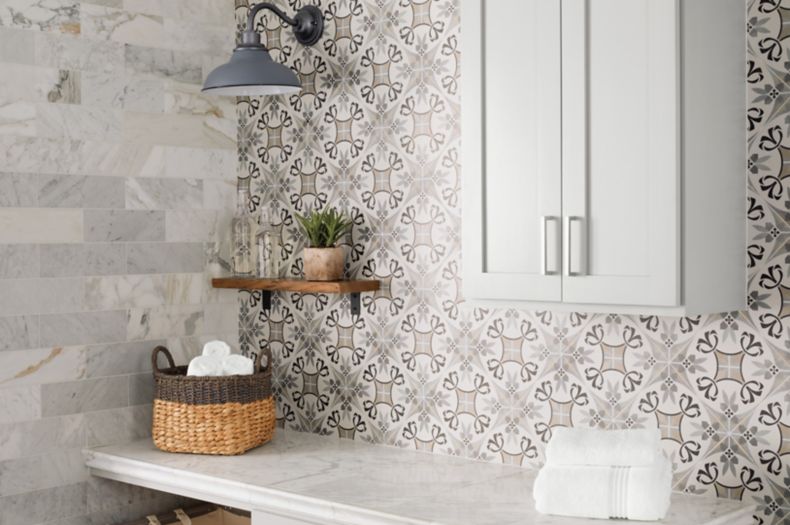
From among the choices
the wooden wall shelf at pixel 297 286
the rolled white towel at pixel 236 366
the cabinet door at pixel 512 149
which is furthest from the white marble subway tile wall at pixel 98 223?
the cabinet door at pixel 512 149

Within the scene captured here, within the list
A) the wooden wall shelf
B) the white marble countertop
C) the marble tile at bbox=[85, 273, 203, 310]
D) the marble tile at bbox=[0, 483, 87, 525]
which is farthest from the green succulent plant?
the marble tile at bbox=[0, 483, 87, 525]

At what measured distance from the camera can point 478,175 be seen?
7.81 feet

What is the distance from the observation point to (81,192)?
9.66 ft

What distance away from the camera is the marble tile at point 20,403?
277cm

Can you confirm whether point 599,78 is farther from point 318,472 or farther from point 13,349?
point 13,349

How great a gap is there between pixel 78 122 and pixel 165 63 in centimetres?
38

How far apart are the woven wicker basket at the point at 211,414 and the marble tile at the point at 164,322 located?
243 mm

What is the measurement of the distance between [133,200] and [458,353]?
1.11 metres

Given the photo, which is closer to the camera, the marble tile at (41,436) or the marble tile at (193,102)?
the marble tile at (41,436)

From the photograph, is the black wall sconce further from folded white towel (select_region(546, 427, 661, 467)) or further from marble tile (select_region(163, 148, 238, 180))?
folded white towel (select_region(546, 427, 661, 467))

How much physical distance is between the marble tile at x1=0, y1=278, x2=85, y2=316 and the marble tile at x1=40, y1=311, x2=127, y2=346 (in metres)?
0.03

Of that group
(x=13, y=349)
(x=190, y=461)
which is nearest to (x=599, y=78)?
(x=190, y=461)

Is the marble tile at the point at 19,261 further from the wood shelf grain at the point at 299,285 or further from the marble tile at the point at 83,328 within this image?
the wood shelf grain at the point at 299,285

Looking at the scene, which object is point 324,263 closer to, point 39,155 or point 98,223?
point 98,223
